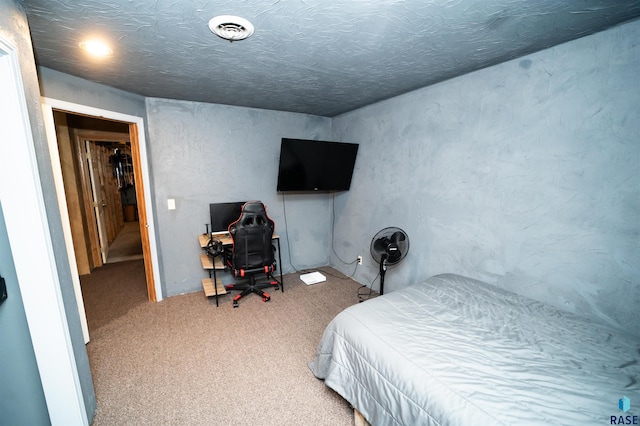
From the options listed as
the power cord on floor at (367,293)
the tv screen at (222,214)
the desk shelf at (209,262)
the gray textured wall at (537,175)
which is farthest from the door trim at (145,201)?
the gray textured wall at (537,175)

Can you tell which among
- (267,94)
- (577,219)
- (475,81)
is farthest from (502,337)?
(267,94)

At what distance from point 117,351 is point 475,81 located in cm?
383

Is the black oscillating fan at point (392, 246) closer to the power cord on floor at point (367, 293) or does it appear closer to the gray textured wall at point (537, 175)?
the gray textured wall at point (537, 175)

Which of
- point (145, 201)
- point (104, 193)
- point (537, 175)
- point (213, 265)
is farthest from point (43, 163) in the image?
point (104, 193)

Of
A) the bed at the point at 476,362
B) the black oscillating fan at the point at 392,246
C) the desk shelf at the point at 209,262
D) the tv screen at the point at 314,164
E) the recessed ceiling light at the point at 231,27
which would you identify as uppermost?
the recessed ceiling light at the point at 231,27

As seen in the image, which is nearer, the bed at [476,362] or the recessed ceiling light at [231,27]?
the bed at [476,362]

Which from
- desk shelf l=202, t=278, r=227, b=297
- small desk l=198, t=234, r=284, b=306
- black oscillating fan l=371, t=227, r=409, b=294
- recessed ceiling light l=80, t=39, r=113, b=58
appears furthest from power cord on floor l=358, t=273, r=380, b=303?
recessed ceiling light l=80, t=39, r=113, b=58

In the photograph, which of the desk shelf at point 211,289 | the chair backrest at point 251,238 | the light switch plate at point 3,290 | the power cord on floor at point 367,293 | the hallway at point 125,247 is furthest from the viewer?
the hallway at point 125,247

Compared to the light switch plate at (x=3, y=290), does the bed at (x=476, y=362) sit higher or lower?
lower

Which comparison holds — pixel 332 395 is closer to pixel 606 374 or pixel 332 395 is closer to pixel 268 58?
pixel 606 374

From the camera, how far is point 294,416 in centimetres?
158

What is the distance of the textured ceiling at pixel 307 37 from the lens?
4.05 feet

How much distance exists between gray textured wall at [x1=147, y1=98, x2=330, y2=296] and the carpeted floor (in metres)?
0.67

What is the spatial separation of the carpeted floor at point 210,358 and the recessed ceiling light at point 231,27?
7.67ft
